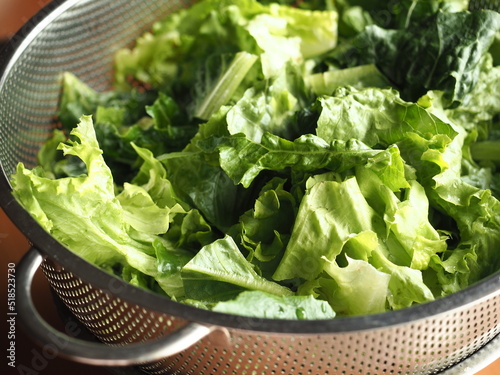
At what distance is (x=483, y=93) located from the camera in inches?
40.2

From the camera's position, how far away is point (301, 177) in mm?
878

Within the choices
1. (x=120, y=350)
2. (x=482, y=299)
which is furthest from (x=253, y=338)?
(x=482, y=299)

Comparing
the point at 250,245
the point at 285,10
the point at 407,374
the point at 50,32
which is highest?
the point at 50,32

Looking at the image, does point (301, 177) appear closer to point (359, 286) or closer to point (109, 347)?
point (359, 286)

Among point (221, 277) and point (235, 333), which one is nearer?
point (235, 333)

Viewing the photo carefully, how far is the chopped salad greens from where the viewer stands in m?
0.81

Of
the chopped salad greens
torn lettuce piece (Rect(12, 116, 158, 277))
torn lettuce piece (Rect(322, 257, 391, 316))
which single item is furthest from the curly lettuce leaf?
torn lettuce piece (Rect(12, 116, 158, 277))

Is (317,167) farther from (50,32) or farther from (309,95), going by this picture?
(50,32)

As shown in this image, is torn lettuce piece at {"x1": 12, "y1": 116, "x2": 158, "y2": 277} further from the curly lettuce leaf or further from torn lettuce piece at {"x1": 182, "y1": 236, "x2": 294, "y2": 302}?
the curly lettuce leaf

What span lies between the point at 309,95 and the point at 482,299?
517 millimetres

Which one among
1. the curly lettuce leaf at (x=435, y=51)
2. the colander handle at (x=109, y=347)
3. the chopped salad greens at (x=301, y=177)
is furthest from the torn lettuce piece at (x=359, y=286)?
the curly lettuce leaf at (x=435, y=51)

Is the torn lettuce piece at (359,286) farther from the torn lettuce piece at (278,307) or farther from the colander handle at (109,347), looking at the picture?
the colander handle at (109,347)

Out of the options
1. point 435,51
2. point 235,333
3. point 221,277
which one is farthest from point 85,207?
point 435,51

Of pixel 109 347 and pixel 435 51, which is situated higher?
pixel 109 347
